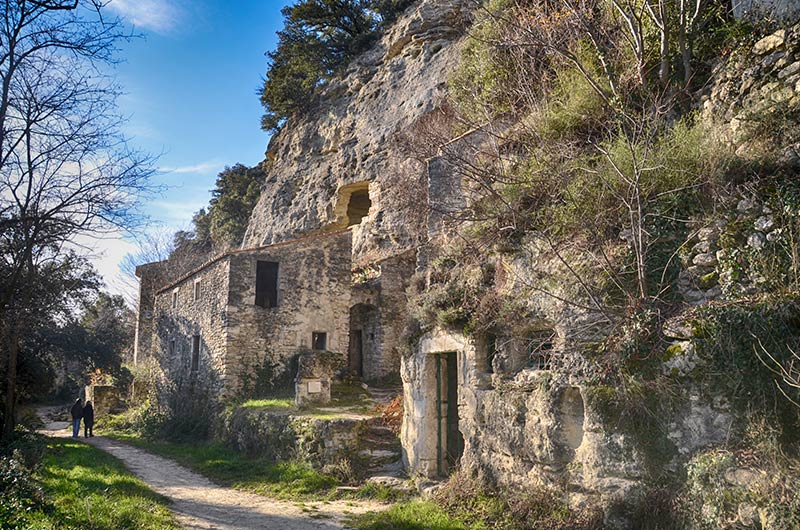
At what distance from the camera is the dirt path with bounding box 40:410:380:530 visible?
26.8 feet

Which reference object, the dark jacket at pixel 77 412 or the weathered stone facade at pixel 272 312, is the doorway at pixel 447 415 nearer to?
the weathered stone facade at pixel 272 312

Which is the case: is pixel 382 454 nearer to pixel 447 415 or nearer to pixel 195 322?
pixel 447 415

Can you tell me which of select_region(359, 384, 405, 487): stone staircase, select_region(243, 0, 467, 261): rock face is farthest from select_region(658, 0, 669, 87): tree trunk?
select_region(243, 0, 467, 261): rock face

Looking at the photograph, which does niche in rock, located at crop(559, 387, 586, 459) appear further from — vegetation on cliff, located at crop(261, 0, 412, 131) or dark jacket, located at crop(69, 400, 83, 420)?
vegetation on cliff, located at crop(261, 0, 412, 131)

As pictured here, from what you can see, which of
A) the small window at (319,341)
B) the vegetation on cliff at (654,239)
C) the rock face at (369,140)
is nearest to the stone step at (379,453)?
the vegetation on cliff at (654,239)

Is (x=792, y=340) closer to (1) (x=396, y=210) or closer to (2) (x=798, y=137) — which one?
(2) (x=798, y=137)

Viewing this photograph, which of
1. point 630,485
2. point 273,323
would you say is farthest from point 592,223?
point 273,323

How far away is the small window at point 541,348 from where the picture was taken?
7.29 m

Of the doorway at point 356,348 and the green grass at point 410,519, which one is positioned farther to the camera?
the doorway at point 356,348

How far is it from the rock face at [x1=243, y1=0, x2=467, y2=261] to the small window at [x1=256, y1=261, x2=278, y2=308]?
436cm

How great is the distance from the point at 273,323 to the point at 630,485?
12507 millimetres

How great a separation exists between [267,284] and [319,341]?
2.35 m

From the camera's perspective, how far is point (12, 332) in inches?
542

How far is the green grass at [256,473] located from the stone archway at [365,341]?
528cm
